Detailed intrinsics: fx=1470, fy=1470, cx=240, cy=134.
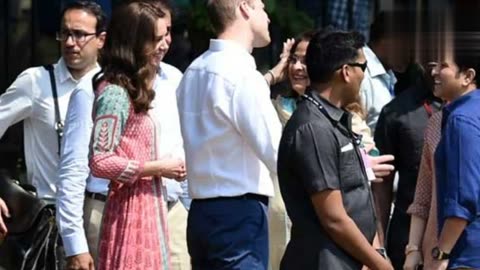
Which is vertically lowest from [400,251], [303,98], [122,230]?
[400,251]

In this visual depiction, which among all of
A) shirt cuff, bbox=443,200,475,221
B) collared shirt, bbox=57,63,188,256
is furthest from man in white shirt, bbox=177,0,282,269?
shirt cuff, bbox=443,200,475,221

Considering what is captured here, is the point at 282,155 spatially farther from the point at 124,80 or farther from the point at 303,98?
the point at 124,80

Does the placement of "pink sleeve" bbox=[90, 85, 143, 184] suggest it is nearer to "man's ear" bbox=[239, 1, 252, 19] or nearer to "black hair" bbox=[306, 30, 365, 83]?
"man's ear" bbox=[239, 1, 252, 19]

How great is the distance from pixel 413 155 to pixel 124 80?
6.12ft

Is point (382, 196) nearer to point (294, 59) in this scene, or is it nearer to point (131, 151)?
point (294, 59)

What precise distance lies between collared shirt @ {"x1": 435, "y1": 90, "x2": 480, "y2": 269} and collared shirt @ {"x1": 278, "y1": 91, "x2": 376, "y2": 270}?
39 centimetres

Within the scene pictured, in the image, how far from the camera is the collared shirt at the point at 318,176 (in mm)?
5949

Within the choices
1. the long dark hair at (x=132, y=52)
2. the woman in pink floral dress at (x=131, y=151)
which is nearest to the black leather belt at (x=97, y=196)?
the woman in pink floral dress at (x=131, y=151)

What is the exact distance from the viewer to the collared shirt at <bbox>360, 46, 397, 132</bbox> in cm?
840

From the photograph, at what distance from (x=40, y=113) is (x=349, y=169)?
2.20 m

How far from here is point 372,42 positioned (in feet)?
29.0

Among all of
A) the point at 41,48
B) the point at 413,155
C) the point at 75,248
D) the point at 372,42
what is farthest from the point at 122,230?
the point at 41,48

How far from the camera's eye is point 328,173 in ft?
19.5

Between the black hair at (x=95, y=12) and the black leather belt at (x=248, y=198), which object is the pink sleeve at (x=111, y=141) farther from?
the black hair at (x=95, y=12)
